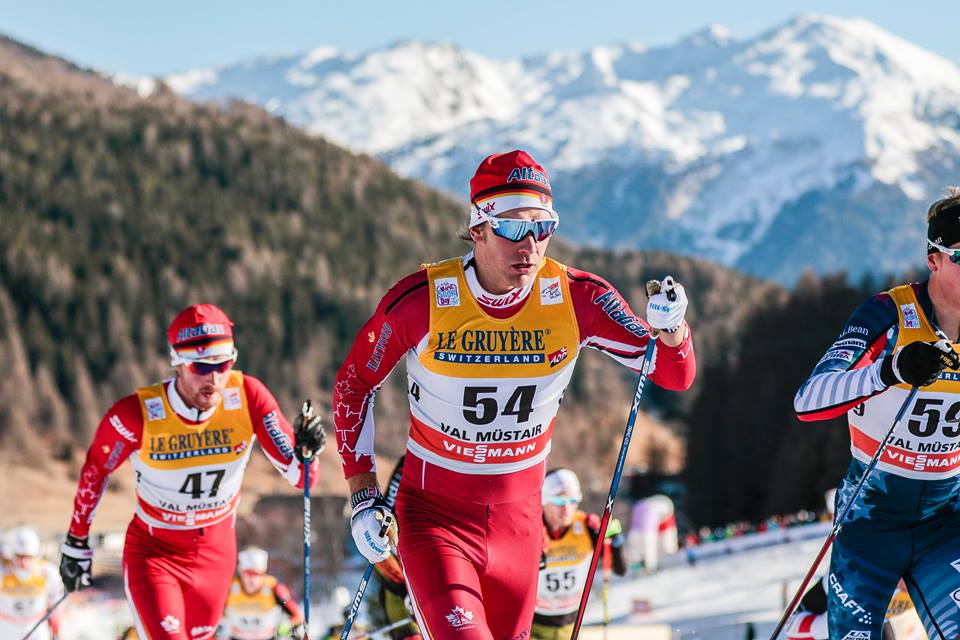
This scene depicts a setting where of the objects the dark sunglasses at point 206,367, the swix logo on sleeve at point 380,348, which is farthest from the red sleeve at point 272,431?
the swix logo on sleeve at point 380,348

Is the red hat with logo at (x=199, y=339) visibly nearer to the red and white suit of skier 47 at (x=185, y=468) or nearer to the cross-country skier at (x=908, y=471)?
the red and white suit of skier 47 at (x=185, y=468)

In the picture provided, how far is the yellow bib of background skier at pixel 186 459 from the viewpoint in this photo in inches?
285

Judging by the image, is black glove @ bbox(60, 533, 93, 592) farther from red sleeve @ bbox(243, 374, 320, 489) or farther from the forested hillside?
the forested hillside

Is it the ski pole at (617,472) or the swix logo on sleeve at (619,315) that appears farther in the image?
the swix logo on sleeve at (619,315)

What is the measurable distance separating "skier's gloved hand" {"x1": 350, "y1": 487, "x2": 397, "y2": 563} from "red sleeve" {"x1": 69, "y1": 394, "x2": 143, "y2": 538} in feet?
8.72

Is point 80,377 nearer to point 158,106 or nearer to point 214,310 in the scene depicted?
point 158,106

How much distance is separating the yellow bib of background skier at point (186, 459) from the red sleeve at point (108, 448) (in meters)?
0.06

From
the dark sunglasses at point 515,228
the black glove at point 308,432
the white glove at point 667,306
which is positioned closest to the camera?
the white glove at point 667,306

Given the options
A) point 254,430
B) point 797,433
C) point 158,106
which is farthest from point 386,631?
point 158,106

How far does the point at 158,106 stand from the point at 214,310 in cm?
12962

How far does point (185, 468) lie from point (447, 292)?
291 centimetres

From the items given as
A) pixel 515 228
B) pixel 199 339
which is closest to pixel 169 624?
pixel 199 339

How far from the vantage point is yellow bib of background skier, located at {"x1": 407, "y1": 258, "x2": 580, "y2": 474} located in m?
4.98

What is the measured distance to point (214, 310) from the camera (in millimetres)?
7316
